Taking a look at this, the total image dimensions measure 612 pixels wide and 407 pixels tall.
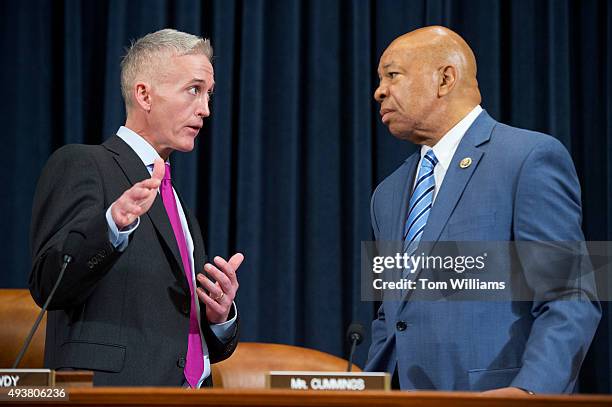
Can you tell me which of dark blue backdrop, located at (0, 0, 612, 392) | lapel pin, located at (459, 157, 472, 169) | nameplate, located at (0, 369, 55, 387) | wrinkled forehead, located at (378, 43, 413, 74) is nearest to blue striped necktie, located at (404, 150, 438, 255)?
lapel pin, located at (459, 157, 472, 169)

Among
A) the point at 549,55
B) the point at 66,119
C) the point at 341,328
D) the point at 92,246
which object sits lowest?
the point at 341,328

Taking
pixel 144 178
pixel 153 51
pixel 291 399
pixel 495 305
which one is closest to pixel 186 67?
pixel 153 51

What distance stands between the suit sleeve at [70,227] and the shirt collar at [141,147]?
152 millimetres

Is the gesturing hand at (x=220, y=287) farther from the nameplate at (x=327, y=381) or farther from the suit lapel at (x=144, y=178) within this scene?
the nameplate at (x=327, y=381)

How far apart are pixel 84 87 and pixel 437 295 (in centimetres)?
227

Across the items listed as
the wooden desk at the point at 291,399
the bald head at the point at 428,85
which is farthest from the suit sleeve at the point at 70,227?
the bald head at the point at 428,85

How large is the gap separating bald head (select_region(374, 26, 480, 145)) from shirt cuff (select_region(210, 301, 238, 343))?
25.9 inches

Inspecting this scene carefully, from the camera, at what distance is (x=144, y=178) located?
7.56ft

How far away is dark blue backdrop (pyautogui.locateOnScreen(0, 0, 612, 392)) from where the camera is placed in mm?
3727

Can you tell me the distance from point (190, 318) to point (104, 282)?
26 cm

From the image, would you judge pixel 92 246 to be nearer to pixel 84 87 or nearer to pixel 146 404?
pixel 146 404

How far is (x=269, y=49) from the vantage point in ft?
12.8

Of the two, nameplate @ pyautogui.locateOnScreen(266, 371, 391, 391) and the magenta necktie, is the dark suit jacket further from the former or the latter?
nameplate @ pyautogui.locateOnScreen(266, 371, 391, 391)

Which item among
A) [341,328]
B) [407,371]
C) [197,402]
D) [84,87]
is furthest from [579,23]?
[197,402]
